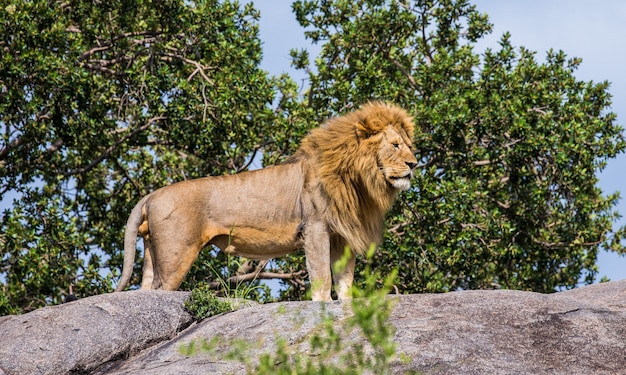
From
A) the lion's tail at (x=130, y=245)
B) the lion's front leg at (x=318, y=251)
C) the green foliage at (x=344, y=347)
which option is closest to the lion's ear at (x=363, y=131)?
the lion's front leg at (x=318, y=251)

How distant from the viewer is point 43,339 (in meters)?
7.60

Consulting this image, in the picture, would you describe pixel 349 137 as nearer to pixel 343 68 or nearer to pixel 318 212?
pixel 318 212

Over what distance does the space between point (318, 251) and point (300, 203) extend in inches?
21.8

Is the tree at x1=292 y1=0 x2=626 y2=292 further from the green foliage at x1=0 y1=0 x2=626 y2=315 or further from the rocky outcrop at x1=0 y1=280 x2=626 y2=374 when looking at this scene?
the rocky outcrop at x1=0 y1=280 x2=626 y2=374

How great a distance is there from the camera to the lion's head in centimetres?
868

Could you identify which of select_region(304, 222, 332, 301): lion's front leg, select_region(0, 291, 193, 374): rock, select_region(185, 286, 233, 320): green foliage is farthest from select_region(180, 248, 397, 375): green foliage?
select_region(304, 222, 332, 301): lion's front leg

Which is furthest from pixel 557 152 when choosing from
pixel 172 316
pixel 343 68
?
pixel 172 316

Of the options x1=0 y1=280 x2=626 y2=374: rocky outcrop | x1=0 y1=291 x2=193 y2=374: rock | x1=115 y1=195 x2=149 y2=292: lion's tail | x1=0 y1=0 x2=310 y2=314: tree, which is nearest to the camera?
x1=0 y1=280 x2=626 y2=374: rocky outcrop

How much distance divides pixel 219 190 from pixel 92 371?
7.06ft

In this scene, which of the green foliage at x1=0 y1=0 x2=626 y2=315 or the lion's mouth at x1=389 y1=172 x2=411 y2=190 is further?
the green foliage at x1=0 y1=0 x2=626 y2=315

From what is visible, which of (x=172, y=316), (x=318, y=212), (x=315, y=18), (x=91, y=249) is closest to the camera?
(x=172, y=316)

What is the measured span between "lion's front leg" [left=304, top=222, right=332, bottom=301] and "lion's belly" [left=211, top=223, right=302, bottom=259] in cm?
20

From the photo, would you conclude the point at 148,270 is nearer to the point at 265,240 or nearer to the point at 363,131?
the point at 265,240

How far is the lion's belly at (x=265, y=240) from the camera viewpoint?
877cm
